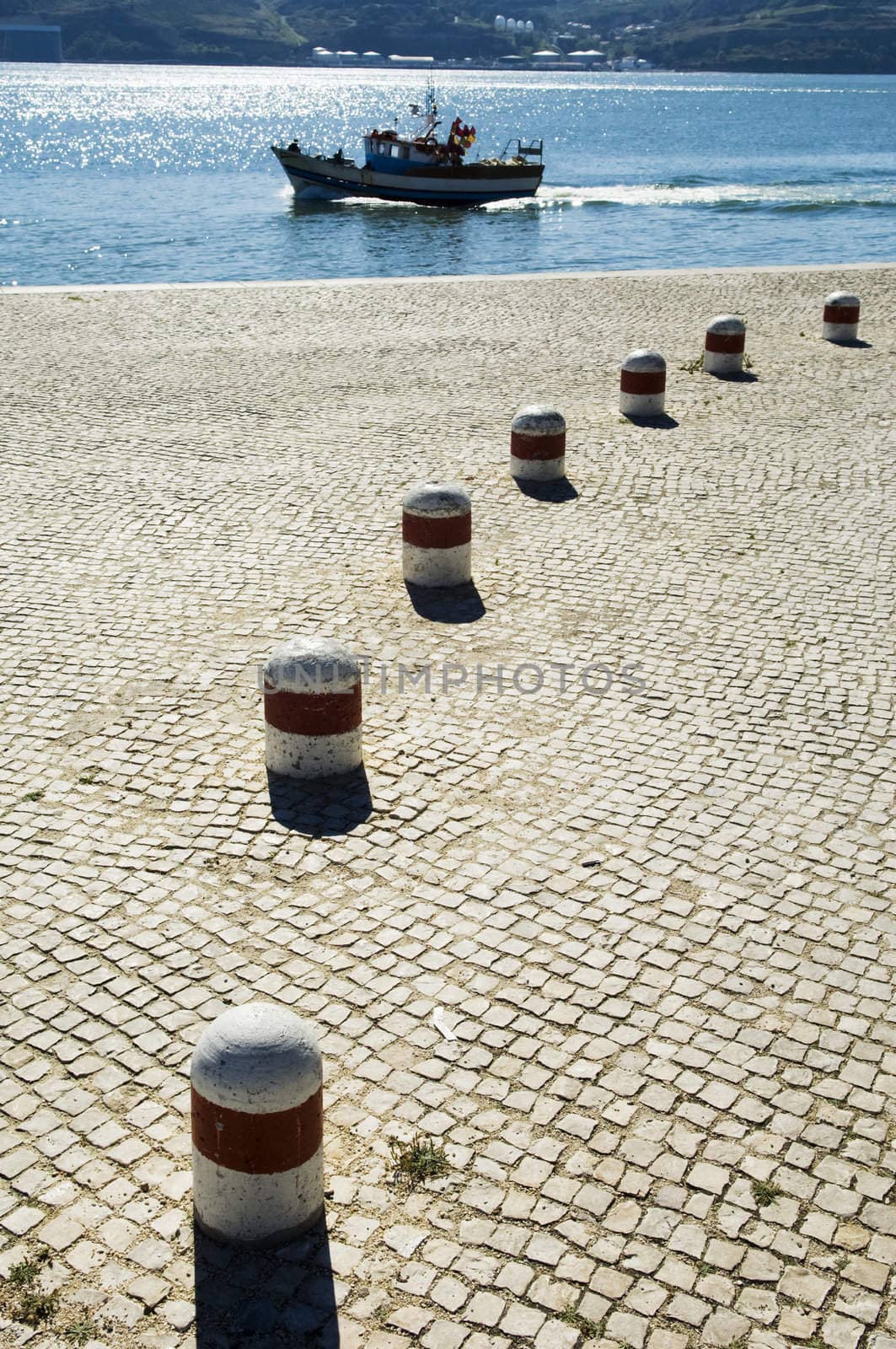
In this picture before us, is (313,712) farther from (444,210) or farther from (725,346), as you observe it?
(444,210)

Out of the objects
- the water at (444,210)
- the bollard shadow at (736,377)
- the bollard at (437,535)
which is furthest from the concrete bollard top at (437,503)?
the water at (444,210)

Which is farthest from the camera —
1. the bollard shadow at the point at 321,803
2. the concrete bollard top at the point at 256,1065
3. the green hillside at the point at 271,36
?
the green hillside at the point at 271,36

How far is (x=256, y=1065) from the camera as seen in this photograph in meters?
3.88

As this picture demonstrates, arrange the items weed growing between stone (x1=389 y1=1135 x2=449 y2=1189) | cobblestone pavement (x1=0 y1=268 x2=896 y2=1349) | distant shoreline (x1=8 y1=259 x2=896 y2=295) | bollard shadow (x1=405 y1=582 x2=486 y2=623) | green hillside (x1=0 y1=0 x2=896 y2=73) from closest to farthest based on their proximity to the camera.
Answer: cobblestone pavement (x1=0 y1=268 x2=896 y2=1349)
weed growing between stone (x1=389 y1=1135 x2=449 y2=1189)
bollard shadow (x1=405 y1=582 x2=486 y2=623)
distant shoreline (x1=8 y1=259 x2=896 y2=295)
green hillside (x1=0 y1=0 x2=896 y2=73)

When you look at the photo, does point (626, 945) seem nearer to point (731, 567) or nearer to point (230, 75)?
point (731, 567)

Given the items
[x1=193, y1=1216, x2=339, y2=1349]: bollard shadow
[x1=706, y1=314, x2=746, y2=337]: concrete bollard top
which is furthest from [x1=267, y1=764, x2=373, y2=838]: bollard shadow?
[x1=706, y1=314, x2=746, y2=337]: concrete bollard top

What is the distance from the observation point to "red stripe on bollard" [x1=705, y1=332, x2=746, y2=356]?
569 inches

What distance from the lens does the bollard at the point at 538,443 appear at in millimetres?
10729

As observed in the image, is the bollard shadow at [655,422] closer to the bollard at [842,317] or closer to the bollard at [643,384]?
the bollard at [643,384]

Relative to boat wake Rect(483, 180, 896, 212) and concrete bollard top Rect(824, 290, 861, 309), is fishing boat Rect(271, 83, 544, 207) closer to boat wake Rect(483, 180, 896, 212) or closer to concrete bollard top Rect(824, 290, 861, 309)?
boat wake Rect(483, 180, 896, 212)

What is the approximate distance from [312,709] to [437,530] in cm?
254

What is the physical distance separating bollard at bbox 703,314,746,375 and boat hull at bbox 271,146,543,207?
33.0 m

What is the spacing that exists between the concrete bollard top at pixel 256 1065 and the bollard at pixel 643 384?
982 centimetres

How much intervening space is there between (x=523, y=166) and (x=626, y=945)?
149ft
